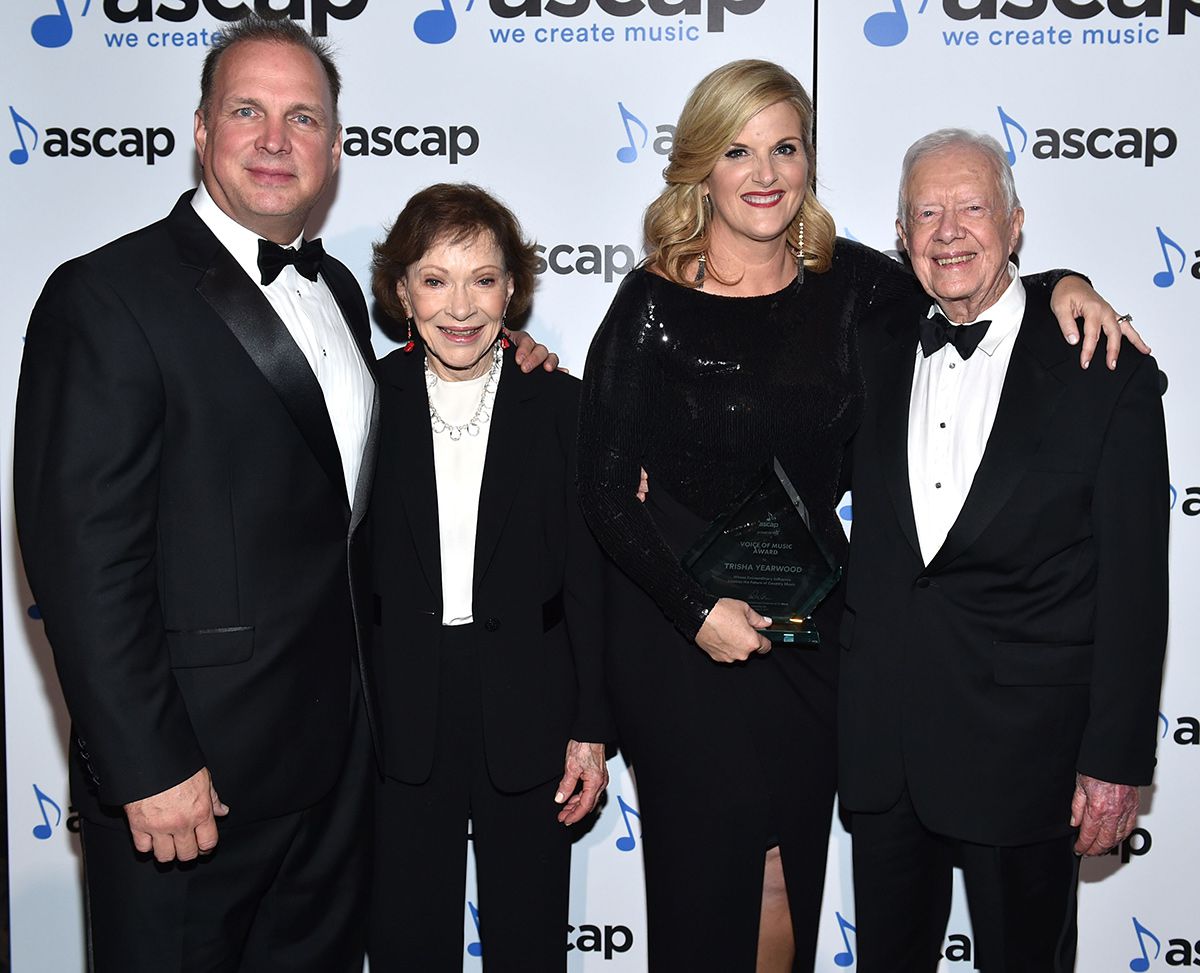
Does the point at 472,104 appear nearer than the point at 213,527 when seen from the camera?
No

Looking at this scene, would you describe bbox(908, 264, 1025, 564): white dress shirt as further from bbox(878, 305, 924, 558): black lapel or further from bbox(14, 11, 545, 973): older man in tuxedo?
bbox(14, 11, 545, 973): older man in tuxedo

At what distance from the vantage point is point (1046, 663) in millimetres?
2494

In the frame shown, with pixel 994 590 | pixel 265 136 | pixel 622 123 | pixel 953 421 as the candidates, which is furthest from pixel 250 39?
pixel 994 590

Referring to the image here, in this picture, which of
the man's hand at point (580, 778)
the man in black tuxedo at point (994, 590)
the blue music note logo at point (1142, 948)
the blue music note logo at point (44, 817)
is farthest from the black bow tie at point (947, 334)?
the blue music note logo at point (44, 817)

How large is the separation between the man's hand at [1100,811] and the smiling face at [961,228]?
109 centimetres

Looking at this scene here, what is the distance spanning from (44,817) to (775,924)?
7.71 feet

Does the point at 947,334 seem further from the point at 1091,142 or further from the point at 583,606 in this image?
the point at 1091,142

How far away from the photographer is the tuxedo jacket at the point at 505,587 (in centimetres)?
263

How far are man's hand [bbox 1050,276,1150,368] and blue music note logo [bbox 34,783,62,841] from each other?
3296 millimetres

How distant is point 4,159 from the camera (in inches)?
137

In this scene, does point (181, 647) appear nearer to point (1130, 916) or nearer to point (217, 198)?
point (217, 198)

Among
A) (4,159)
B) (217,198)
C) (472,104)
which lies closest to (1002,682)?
(217,198)

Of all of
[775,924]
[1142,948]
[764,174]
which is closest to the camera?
[764,174]

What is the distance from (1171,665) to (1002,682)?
1351 millimetres
